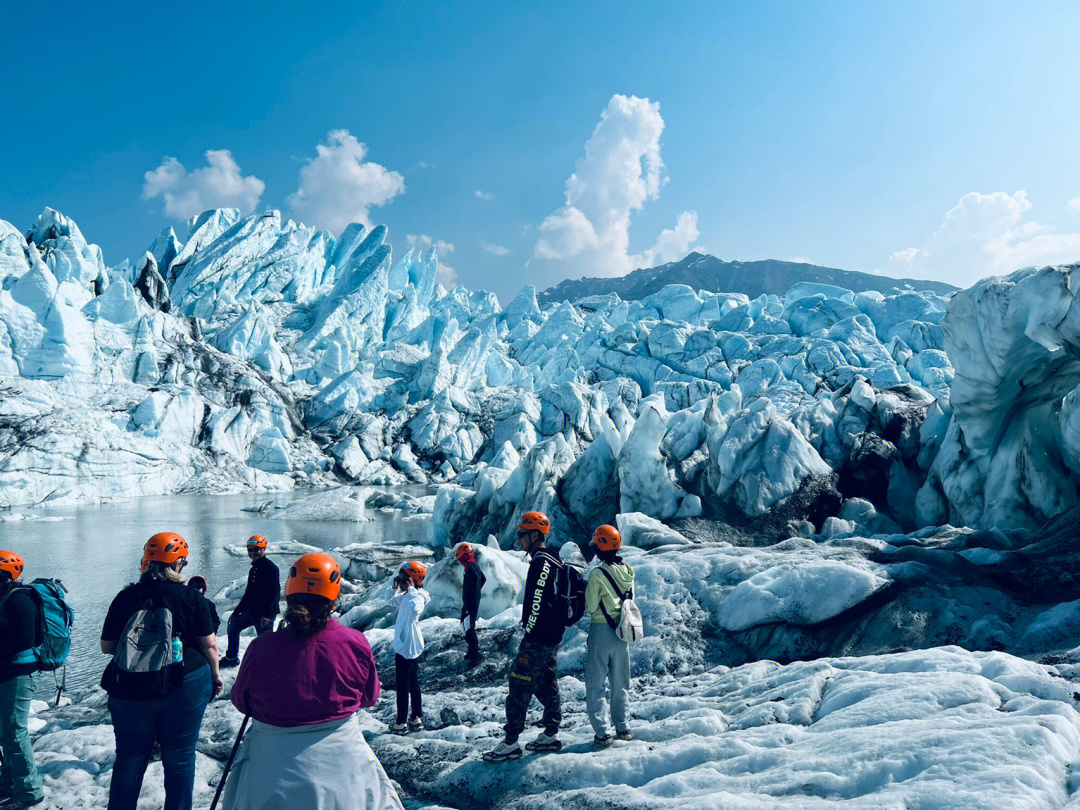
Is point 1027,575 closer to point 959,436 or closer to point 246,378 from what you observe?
point 959,436

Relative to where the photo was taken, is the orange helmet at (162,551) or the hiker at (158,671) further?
the orange helmet at (162,551)

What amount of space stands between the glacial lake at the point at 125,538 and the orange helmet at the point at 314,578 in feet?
30.6

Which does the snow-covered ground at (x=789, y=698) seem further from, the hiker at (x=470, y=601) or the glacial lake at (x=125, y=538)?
the glacial lake at (x=125, y=538)

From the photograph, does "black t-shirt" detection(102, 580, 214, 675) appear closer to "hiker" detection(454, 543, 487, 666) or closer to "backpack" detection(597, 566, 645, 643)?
"backpack" detection(597, 566, 645, 643)

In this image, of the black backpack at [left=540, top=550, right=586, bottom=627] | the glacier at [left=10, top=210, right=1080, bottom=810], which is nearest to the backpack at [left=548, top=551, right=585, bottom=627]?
the black backpack at [left=540, top=550, right=586, bottom=627]

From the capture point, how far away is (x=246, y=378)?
186ft

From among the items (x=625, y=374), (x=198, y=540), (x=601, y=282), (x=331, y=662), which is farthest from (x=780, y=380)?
(x=601, y=282)

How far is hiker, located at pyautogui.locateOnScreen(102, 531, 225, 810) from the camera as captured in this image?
3348mm

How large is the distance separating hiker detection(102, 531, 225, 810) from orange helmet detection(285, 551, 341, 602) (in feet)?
3.55

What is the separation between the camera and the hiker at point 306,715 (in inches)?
96.4

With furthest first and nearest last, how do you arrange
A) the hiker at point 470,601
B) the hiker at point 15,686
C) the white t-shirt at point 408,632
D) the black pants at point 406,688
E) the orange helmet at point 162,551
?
1. the hiker at point 470,601
2. the black pants at point 406,688
3. the white t-shirt at point 408,632
4. the hiker at point 15,686
5. the orange helmet at point 162,551

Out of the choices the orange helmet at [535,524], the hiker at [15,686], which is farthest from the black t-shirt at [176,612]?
the orange helmet at [535,524]

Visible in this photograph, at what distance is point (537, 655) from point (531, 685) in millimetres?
243

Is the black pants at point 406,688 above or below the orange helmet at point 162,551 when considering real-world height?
below
